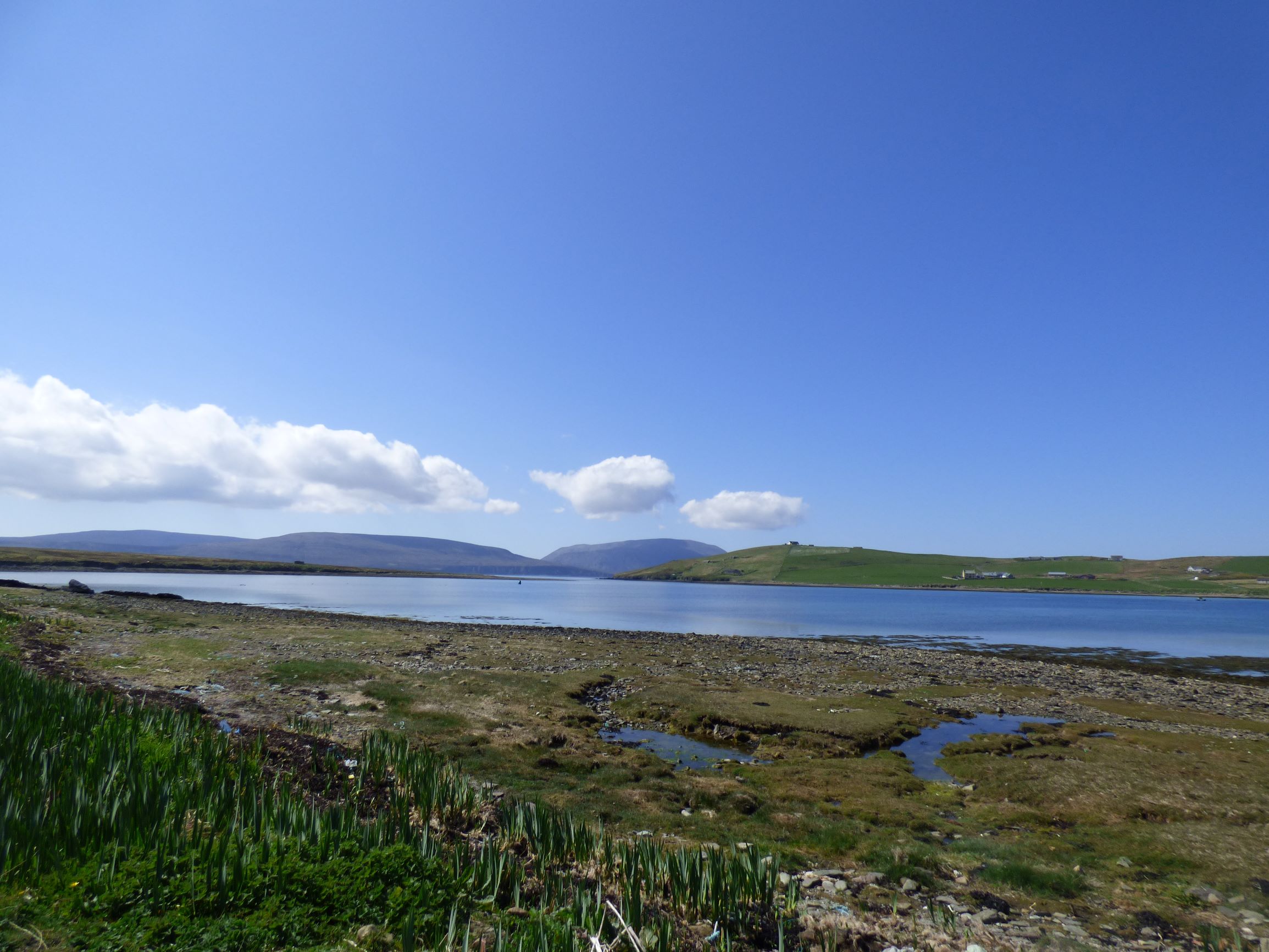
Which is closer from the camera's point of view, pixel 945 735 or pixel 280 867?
pixel 280 867

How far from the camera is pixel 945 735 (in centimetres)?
A: 2656

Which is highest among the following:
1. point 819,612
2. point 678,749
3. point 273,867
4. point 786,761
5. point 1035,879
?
point 273,867

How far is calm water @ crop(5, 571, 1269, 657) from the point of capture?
77.3m

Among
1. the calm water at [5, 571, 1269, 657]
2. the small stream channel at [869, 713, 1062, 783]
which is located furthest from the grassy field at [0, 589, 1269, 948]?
the calm water at [5, 571, 1269, 657]

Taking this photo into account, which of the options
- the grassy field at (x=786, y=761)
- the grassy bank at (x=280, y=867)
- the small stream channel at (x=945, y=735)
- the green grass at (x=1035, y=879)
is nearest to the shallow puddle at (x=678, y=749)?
the grassy field at (x=786, y=761)

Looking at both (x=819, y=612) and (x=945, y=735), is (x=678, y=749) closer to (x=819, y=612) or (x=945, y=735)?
(x=945, y=735)

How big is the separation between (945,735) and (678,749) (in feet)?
42.0

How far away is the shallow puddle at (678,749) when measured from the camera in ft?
68.6

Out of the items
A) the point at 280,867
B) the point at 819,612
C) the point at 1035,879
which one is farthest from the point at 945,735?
the point at 819,612

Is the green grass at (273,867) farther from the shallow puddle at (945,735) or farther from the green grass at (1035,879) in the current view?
the shallow puddle at (945,735)

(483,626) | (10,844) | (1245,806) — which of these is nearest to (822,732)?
(1245,806)

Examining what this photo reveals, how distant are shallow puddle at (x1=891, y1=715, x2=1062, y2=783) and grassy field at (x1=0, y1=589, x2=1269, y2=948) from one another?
2.23 feet

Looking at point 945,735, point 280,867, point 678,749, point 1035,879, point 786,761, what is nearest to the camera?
point 280,867

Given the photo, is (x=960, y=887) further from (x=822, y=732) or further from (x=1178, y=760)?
(x=1178, y=760)
